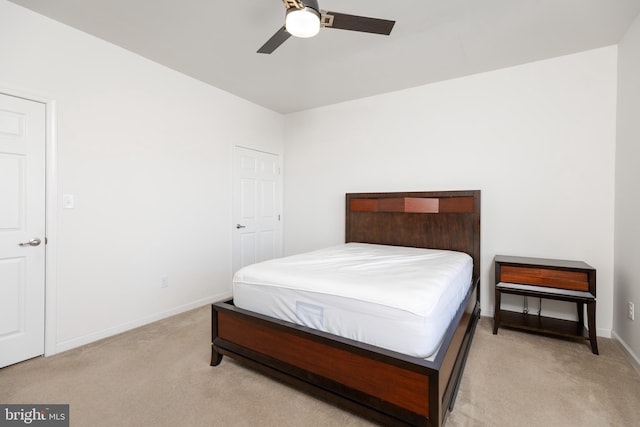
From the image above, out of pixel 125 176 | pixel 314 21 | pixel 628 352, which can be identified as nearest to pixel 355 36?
pixel 314 21

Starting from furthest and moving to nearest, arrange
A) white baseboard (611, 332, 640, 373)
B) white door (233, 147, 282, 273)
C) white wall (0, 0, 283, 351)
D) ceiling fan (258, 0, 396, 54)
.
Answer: white door (233, 147, 282, 273) → white wall (0, 0, 283, 351) → white baseboard (611, 332, 640, 373) → ceiling fan (258, 0, 396, 54)

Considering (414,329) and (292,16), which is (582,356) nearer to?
(414,329)

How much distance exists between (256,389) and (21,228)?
6.88 feet

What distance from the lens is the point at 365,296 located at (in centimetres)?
161

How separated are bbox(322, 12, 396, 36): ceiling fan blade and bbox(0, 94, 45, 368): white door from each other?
2.29m

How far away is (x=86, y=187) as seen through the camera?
2543 millimetres

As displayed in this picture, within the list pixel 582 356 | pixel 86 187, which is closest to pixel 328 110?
pixel 86 187

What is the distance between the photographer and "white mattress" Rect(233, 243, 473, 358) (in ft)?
4.88

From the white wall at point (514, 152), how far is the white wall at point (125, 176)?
176 cm

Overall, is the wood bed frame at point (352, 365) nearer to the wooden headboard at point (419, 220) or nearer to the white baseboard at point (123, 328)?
the wooden headboard at point (419, 220)

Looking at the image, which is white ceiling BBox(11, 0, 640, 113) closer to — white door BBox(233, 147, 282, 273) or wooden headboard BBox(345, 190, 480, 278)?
white door BBox(233, 147, 282, 273)

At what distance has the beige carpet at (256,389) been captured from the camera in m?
1.65

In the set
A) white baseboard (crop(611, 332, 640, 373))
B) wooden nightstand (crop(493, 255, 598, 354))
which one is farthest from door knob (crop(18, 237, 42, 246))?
white baseboard (crop(611, 332, 640, 373))

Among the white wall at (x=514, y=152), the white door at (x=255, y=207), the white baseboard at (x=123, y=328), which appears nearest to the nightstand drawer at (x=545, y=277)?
the white wall at (x=514, y=152)
